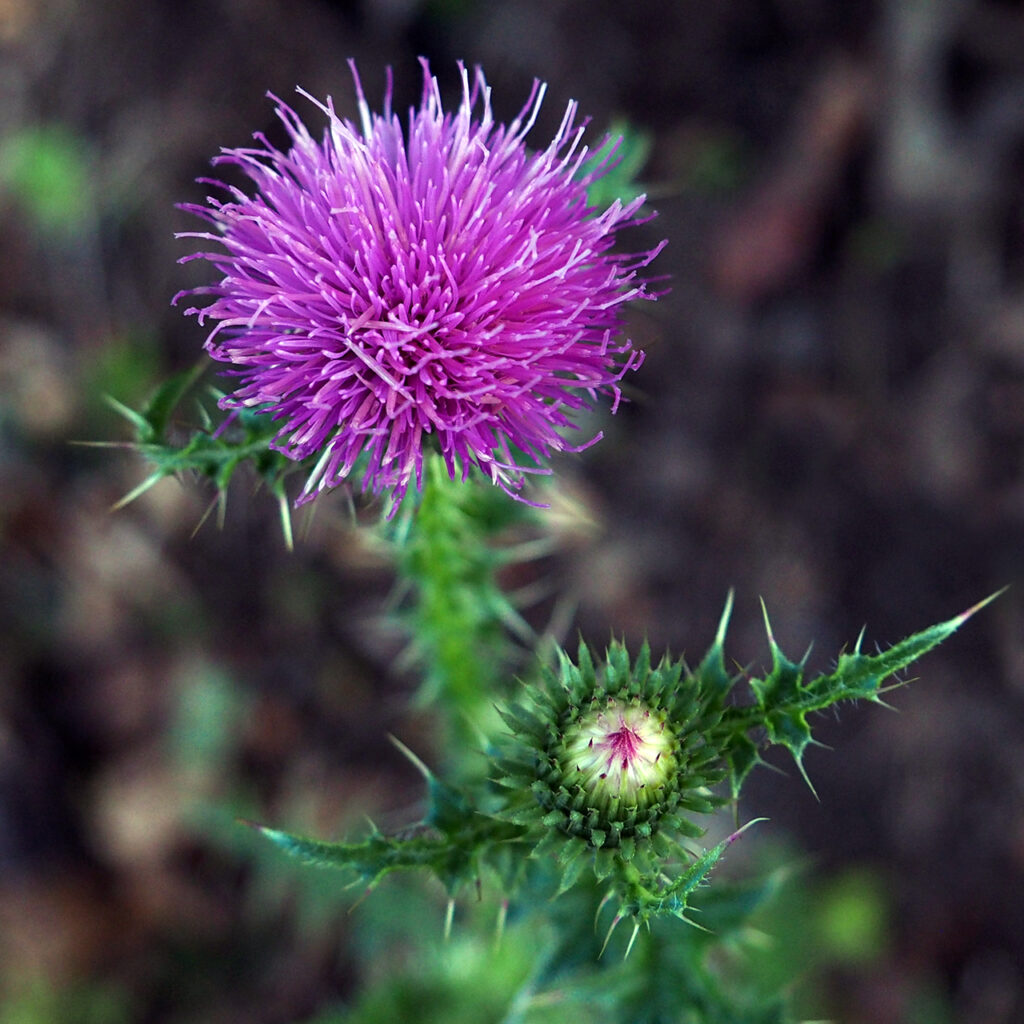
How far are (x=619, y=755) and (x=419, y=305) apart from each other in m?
1.37

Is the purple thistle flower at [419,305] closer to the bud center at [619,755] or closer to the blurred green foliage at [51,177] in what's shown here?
the bud center at [619,755]

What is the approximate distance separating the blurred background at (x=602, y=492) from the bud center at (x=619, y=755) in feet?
10.3

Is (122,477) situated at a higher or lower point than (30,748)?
higher

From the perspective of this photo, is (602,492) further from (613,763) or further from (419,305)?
(613,763)

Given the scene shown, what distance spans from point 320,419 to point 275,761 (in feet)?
12.5

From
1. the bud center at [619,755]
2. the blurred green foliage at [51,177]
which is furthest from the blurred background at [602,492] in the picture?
the bud center at [619,755]

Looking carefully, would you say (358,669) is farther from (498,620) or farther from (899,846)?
(899,846)

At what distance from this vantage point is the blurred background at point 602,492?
564 centimetres

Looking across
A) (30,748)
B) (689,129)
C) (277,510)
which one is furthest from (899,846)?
(30,748)

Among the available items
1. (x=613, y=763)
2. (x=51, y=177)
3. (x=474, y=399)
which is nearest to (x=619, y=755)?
(x=613, y=763)

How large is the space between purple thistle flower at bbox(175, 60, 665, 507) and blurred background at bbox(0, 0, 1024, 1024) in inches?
119

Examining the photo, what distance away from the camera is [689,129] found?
20.4 ft

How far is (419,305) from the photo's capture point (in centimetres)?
279

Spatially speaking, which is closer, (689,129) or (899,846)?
(899,846)
